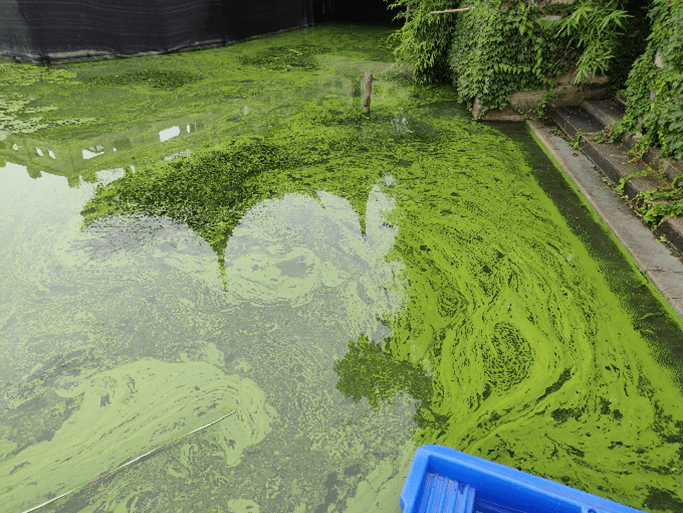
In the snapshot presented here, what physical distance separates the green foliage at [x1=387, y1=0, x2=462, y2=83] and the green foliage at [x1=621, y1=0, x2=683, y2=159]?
86.3 inches

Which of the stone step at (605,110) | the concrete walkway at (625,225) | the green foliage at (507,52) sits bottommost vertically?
the concrete walkway at (625,225)

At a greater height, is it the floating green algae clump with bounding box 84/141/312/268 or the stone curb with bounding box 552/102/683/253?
the stone curb with bounding box 552/102/683/253

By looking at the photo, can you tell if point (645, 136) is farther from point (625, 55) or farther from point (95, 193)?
point (95, 193)

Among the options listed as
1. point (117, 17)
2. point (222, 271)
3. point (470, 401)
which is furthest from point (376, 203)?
point (117, 17)

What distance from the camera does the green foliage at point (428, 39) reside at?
183 inches

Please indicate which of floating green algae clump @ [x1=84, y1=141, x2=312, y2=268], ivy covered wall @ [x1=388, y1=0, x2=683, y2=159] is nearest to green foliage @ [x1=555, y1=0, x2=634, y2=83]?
ivy covered wall @ [x1=388, y1=0, x2=683, y2=159]

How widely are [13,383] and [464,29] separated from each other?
4.91m

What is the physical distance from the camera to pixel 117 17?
6.01m

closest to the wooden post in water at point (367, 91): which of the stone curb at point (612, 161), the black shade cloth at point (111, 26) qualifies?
the stone curb at point (612, 161)

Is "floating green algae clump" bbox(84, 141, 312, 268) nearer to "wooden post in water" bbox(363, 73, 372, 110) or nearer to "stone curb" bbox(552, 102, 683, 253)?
"wooden post in water" bbox(363, 73, 372, 110)

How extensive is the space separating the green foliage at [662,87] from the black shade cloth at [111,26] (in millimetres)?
6307

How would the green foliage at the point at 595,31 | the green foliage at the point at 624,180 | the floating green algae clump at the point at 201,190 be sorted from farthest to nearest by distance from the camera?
the green foliage at the point at 595,31
the green foliage at the point at 624,180
the floating green algae clump at the point at 201,190

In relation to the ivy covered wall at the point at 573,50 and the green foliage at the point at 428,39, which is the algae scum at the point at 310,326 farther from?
the green foliage at the point at 428,39

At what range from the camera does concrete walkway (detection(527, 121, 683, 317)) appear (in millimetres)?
2194
